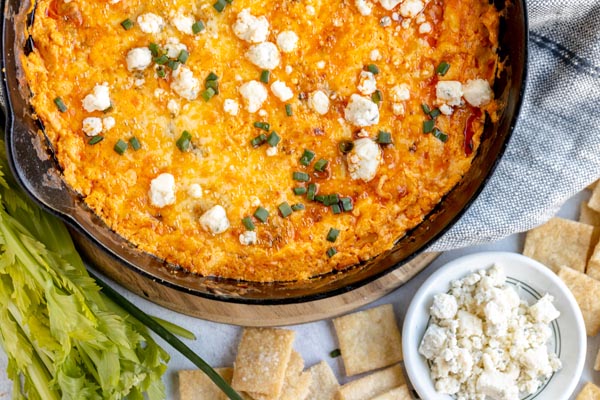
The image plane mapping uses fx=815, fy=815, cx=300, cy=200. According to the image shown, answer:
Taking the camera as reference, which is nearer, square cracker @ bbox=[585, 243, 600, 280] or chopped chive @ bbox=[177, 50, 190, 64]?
chopped chive @ bbox=[177, 50, 190, 64]

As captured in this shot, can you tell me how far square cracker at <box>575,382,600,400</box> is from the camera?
3.80m

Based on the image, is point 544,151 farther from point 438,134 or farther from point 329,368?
point 329,368

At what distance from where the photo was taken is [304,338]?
13.0 ft

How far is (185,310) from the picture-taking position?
3.87m

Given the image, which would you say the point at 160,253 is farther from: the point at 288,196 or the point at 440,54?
the point at 440,54

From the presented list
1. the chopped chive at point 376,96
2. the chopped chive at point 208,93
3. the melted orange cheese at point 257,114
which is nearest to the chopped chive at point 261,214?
the melted orange cheese at point 257,114

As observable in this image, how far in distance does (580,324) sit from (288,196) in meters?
1.53

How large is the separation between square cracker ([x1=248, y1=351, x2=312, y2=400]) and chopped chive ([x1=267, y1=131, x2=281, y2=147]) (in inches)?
44.7

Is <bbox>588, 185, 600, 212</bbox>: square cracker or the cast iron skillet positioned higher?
the cast iron skillet

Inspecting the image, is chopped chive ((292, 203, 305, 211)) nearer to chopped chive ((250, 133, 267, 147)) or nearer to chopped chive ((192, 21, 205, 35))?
chopped chive ((250, 133, 267, 147))

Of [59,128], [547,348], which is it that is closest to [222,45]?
[59,128]

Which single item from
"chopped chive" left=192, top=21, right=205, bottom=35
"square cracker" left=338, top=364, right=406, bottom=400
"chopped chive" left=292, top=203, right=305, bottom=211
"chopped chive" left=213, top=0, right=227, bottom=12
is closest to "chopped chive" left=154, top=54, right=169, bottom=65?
"chopped chive" left=192, top=21, right=205, bottom=35

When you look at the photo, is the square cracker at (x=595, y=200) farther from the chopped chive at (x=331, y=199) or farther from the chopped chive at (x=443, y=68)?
the chopped chive at (x=331, y=199)

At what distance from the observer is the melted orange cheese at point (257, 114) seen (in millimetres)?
3264
